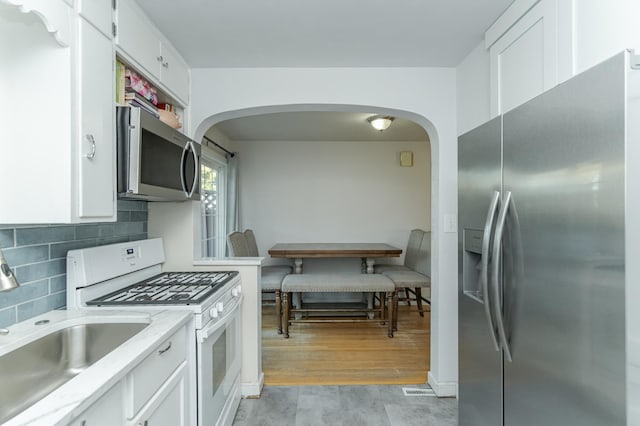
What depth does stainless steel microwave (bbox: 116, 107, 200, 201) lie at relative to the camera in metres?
1.43

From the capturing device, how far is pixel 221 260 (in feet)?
7.75

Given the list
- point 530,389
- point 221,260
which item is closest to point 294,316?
point 221,260

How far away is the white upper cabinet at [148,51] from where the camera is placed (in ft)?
4.96

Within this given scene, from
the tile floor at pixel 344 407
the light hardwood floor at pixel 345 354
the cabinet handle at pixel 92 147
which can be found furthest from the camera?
the light hardwood floor at pixel 345 354

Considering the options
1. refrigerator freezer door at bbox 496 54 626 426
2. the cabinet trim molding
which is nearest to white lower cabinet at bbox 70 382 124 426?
the cabinet trim molding

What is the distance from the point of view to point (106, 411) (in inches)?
36.4

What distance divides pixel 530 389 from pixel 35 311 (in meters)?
1.80

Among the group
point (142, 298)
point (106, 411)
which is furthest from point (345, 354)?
point (106, 411)

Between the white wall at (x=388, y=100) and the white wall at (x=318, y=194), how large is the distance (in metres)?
2.45

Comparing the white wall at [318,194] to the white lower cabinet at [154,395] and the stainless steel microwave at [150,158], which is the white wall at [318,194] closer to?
the stainless steel microwave at [150,158]

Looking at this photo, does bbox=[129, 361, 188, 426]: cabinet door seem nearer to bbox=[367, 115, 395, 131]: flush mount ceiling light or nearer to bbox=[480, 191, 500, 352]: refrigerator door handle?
bbox=[480, 191, 500, 352]: refrigerator door handle

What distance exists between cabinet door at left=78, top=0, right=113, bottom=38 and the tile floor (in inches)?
84.4

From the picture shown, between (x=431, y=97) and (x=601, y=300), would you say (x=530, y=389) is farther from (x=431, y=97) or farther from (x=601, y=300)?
(x=431, y=97)

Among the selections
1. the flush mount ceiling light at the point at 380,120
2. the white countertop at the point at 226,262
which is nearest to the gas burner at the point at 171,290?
the white countertop at the point at 226,262
